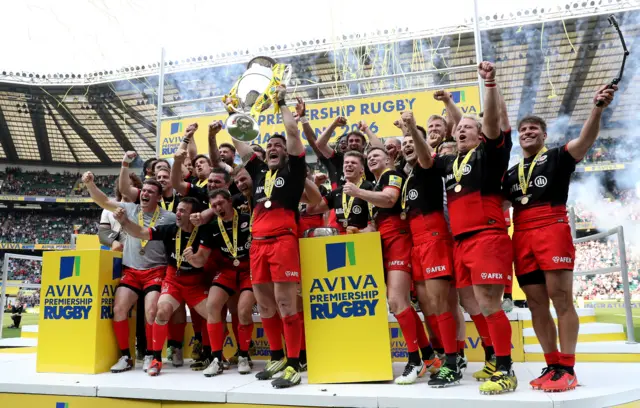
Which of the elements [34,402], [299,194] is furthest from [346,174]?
[34,402]

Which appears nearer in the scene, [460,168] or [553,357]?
[553,357]

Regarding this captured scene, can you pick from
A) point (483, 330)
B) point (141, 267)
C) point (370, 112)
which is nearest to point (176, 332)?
point (141, 267)

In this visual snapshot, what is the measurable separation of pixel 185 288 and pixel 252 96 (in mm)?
1967

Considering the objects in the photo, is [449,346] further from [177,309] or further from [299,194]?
[177,309]

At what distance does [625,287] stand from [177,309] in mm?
4644

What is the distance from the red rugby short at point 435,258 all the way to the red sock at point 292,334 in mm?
1098

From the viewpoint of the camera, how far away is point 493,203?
3.49m

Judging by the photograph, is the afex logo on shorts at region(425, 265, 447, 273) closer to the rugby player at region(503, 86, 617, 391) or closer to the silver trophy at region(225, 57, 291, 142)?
the rugby player at region(503, 86, 617, 391)

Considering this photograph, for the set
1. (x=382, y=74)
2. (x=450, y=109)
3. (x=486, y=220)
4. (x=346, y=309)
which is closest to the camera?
(x=486, y=220)

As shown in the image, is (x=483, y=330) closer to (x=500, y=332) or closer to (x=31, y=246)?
(x=500, y=332)

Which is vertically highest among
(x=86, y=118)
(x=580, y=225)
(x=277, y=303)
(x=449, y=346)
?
(x=86, y=118)

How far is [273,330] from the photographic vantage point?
4195 millimetres

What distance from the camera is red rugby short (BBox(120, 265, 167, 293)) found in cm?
481

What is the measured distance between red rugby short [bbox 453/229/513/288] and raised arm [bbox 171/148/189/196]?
2.98m
